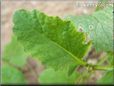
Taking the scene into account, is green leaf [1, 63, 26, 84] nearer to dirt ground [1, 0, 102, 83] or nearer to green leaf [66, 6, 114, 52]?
dirt ground [1, 0, 102, 83]

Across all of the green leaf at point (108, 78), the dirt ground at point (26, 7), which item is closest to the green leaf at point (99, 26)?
the green leaf at point (108, 78)

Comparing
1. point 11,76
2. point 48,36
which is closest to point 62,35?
point 48,36

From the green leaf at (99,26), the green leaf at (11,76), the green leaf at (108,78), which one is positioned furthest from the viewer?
the green leaf at (11,76)

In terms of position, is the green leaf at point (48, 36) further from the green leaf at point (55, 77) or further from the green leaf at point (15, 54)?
the green leaf at point (15, 54)

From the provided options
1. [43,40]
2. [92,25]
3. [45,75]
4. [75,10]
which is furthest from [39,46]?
[75,10]

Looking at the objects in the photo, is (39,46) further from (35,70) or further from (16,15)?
(35,70)

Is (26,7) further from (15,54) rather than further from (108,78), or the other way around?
(108,78)
